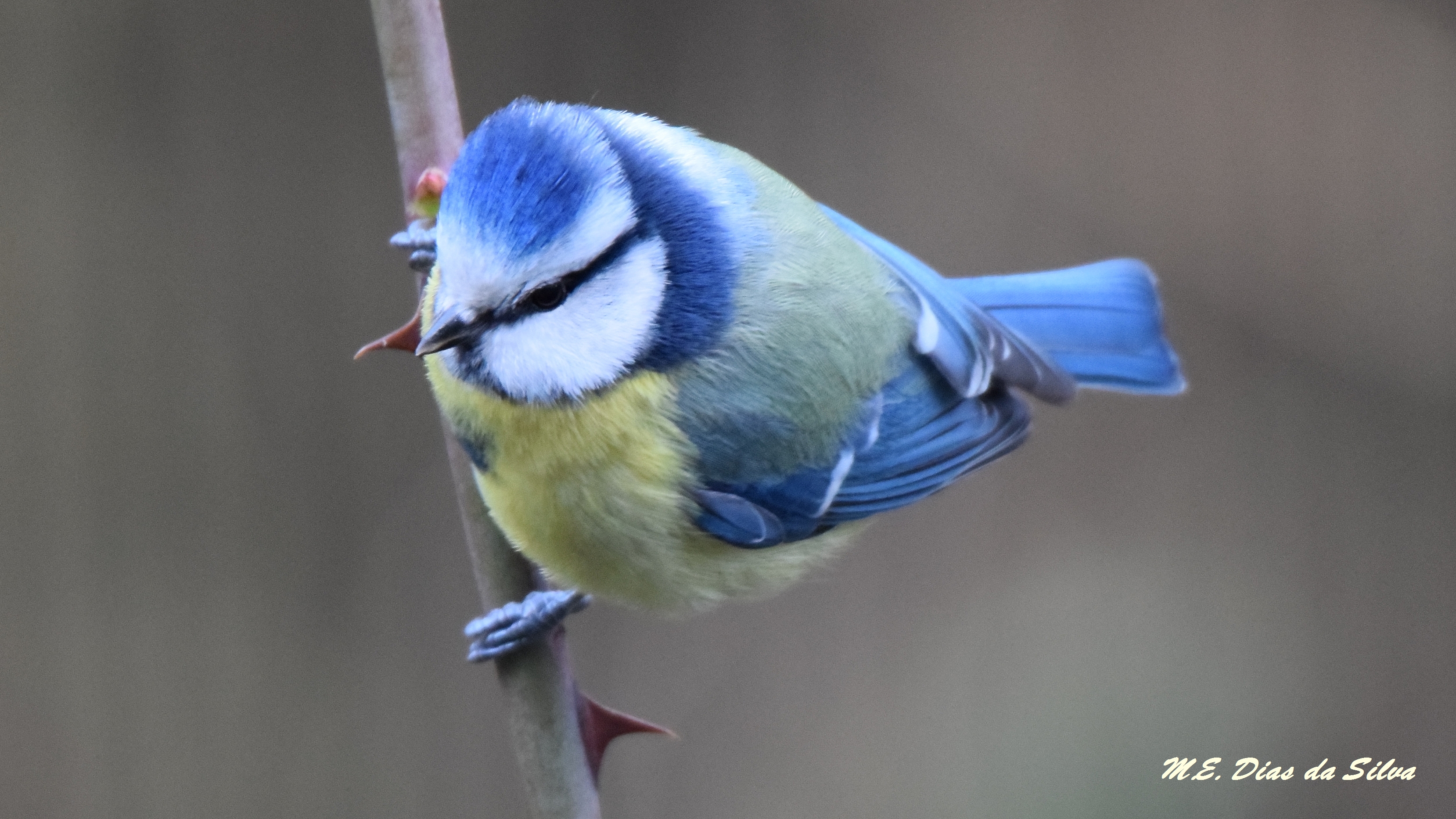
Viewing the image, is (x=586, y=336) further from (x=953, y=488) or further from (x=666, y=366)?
(x=953, y=488)

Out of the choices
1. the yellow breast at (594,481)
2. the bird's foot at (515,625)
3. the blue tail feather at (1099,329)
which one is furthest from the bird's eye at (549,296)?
the blue tail feather at (1099,329)

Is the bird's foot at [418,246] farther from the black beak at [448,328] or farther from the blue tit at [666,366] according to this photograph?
the black beak at [448,328]

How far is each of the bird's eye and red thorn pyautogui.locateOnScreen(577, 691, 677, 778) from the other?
0.27 m

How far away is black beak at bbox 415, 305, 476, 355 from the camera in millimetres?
832

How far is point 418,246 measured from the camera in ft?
3.47

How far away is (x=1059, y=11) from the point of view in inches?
83.9

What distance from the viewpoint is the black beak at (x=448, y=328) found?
832 millimetres

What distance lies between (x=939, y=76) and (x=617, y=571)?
1382 mm

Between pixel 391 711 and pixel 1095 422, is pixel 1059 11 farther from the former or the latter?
pixel 391 711

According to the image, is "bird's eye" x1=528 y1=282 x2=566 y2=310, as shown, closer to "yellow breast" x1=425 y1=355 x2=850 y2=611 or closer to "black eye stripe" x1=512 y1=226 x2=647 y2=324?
"black eye stripe" x1=512 y1=226 x2=647 y2=324

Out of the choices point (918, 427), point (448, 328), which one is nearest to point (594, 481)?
point (448, 328)

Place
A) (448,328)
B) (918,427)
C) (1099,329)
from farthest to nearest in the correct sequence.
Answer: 1. (1099,329)
2. (918,427)
3. (448,328)

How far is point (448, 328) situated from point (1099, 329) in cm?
85

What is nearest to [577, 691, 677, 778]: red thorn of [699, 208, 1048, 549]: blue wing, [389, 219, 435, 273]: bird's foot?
[699, 208, 1048, 549]: blue wing
